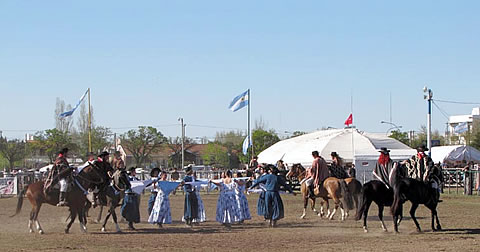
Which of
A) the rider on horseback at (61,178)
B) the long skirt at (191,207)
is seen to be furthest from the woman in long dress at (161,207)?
the rider on horseback at (61,178)

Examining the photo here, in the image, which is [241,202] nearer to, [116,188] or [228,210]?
[228,210]

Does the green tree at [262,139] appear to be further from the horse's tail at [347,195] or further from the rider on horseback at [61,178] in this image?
the rider on horseback at [61,178]

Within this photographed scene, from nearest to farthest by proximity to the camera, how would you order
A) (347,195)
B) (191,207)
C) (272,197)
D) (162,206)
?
(162,206) < (272,197) < (191,207) < (347,195)

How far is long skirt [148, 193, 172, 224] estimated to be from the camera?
19.1 m

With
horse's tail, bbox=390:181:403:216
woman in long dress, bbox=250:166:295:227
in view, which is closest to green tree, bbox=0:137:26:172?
woman in long dress, bbox=250:166:295:227

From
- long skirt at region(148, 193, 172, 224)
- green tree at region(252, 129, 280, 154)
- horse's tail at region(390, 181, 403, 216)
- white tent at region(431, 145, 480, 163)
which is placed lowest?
long skirt at region(148, 193, 172, 224)

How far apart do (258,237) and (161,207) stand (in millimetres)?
3607

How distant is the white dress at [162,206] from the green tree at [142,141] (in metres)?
64.1

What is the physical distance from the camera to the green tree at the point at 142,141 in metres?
83.2

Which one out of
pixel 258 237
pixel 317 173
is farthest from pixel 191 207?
pixel 317 173

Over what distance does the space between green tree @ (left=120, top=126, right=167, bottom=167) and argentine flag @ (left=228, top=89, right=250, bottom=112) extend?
128 feet

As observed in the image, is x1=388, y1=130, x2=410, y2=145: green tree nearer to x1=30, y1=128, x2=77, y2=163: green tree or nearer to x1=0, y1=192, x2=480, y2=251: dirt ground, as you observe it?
x1=30, y1=128, x2=77, y2=163: green tree

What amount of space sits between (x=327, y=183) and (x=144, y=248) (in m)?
8.11

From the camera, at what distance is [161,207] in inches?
758
